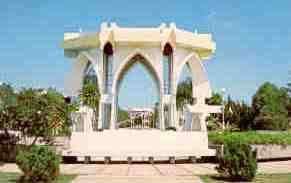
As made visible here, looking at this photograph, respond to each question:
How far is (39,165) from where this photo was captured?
11898 millimetres

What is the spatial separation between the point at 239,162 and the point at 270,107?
41.3m

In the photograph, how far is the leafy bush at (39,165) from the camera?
11938mm

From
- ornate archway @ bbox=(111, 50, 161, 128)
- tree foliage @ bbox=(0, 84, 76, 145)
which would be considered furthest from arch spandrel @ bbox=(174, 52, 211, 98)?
tree foliage @ bbox=(0, 84, 76, 145)

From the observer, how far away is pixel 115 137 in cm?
2277

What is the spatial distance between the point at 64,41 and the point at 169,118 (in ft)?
35.9

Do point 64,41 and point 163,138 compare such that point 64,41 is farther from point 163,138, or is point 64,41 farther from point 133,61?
point 163,138

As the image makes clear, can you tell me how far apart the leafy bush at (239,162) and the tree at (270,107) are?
38.8m

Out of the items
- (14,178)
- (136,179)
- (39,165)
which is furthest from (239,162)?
(14,178)

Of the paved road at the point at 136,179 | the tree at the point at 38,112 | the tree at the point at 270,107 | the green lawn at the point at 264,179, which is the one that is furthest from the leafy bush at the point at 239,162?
the tree at the point at 270,107

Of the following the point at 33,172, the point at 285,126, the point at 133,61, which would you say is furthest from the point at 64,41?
the point at 285,126

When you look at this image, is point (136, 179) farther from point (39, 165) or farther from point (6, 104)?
point (6, 104)

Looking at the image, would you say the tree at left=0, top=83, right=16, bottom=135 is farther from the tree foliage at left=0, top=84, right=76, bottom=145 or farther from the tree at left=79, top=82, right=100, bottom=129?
the tree at left=79, top=82, right=100, bottom=129

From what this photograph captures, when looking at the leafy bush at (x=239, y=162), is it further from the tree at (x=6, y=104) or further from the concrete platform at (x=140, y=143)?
the tree at (x=6, y=104)

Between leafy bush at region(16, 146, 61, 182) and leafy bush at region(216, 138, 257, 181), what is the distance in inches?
207
